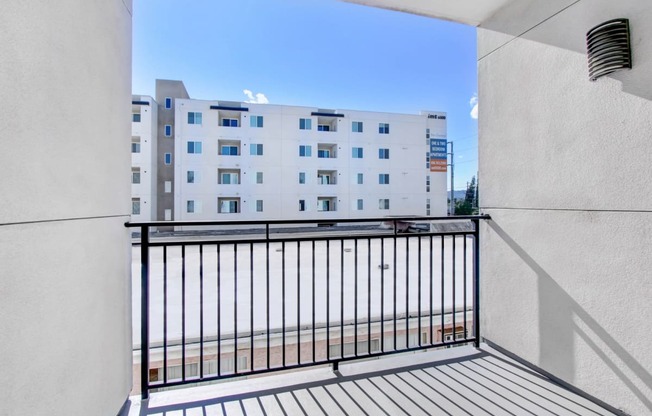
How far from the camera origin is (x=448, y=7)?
2.00 m

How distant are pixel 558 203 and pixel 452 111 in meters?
23.0

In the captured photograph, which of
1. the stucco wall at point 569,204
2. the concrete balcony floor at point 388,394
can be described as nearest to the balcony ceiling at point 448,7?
the stucco wall at point 569,204

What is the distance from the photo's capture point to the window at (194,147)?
1775 centimetres

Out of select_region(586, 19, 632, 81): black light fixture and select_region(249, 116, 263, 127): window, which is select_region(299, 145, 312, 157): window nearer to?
select_region(249, 116, 263, 127): window

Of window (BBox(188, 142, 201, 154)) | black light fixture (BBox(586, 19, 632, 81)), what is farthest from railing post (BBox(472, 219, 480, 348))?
window (BBox(188, 142, 201, 154))

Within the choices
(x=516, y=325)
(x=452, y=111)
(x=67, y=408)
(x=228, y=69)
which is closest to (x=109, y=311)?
(x=67, y=408)

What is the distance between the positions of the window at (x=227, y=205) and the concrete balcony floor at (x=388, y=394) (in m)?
17.7

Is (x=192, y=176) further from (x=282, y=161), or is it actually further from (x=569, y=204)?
(x=569, y=204)

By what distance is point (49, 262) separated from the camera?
3.16 feet

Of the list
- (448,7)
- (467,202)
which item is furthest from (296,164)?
(448,7)

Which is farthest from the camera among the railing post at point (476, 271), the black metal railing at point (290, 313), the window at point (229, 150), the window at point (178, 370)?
the window at point (229, 150)

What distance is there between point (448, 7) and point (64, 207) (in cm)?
237

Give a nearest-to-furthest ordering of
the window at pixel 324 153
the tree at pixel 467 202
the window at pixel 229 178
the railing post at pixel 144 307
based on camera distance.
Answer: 1. the railing post at pixel 144 307
2. the window at pixel 229 178
3. the window at pixel 324 153
4. the tree at pixel 467 202

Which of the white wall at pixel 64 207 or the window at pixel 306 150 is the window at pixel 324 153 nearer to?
the window at pixel 306 150
